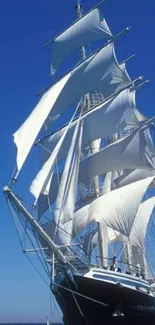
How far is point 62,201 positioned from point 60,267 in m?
5.61

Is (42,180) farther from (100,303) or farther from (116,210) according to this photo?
(100,303)

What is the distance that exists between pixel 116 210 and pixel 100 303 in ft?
30.6

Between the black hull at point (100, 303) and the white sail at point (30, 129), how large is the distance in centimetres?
831

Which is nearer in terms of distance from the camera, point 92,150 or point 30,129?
point 30,129

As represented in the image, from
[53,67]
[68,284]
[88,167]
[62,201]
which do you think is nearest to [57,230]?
[62,201]

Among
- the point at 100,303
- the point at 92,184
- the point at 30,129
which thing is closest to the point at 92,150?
the point at 92,184

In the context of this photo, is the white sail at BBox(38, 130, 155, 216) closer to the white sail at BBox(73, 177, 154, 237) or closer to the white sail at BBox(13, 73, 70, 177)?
the white sail at BBox(73, 177, 154, 237)

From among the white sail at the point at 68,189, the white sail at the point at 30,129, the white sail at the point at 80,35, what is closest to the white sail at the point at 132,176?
the white sail at the point at 68,189

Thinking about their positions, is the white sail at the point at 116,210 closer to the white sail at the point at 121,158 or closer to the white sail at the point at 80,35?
the white sail at the point at 121,158

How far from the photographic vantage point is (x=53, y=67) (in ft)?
160

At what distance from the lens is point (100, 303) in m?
29.7

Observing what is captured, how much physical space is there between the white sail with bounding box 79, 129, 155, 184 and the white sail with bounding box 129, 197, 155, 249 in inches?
205

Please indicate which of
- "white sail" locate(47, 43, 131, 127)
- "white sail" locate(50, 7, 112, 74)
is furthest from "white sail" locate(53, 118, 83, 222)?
"white sail" locate(50, 7, 112, 74)

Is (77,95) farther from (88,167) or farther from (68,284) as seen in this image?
(68,284)
